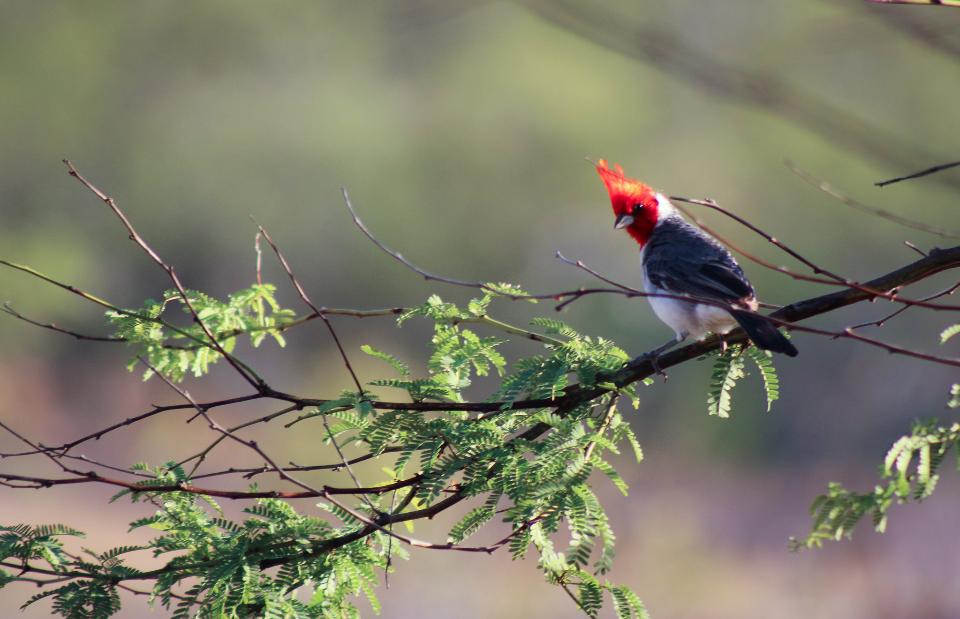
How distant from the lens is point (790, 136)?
20000 millimetres

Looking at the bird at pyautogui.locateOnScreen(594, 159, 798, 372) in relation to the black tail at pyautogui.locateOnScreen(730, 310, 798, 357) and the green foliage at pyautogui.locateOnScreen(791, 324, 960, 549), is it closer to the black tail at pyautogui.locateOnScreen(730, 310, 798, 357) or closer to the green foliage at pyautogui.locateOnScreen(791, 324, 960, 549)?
the black tail at pyautogui.locateOnScreen(730, 310, 798, 357)

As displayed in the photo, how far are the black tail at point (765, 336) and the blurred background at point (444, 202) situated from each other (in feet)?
35.6

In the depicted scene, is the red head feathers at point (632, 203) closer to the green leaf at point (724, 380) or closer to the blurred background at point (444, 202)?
the green leaf at point (724, 380)

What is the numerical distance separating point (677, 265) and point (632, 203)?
431 mm

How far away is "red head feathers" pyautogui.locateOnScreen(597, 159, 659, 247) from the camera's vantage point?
4.25 m

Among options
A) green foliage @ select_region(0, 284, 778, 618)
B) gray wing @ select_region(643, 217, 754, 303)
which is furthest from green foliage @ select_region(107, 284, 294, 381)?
gray wing @ select_region(643, 217, 754, 303)

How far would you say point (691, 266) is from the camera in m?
4.08

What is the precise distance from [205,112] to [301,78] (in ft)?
6.48

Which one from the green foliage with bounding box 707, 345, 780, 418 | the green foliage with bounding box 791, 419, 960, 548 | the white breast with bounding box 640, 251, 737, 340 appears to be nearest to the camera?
the green foliage with bounding box 791, 419, 960, 548

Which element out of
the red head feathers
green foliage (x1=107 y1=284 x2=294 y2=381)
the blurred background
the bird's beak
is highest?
the blurred background

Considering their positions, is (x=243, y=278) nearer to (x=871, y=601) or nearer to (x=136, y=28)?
(x=136, y=28)

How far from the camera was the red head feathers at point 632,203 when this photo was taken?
4254mm

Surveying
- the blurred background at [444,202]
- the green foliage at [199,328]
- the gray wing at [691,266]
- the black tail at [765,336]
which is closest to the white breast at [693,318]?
the gray wing at [691,266]

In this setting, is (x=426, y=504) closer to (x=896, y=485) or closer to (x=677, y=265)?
(x=896, y=485)
